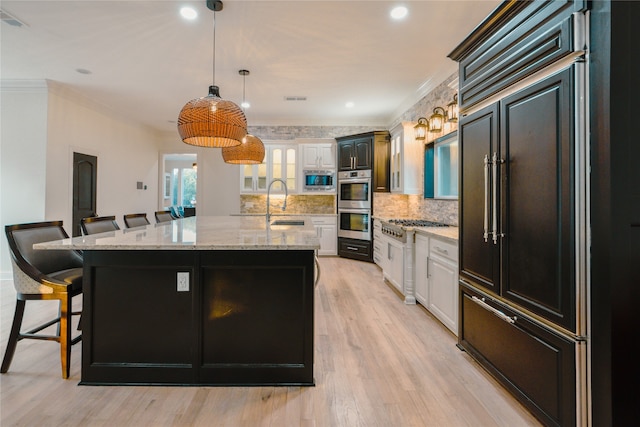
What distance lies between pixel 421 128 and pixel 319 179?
2629mm

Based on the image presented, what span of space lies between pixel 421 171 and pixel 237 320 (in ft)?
12.1

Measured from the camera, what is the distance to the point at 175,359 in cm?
205

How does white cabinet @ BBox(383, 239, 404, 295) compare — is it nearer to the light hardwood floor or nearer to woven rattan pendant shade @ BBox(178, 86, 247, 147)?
the light hardwood floor

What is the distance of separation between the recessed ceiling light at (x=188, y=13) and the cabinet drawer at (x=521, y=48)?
238cm

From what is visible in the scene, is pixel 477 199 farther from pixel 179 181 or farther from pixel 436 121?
pixel 179 181

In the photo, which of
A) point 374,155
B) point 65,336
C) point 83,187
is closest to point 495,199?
point 65,336

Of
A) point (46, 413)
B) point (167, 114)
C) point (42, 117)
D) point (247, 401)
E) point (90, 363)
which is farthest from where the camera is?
point (167, 114)

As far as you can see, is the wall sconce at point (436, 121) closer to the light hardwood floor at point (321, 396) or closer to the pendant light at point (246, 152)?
the pendant light at point (246, 152)

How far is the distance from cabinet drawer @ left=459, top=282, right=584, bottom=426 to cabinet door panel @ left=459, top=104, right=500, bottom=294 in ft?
0.55

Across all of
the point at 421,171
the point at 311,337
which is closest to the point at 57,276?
the point at 311,337

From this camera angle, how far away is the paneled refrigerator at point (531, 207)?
4.80 ft

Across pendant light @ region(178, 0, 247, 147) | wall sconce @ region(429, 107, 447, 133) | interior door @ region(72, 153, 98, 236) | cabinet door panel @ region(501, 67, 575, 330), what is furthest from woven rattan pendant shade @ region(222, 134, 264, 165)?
interior door @ region(72, 153, 98, 236)

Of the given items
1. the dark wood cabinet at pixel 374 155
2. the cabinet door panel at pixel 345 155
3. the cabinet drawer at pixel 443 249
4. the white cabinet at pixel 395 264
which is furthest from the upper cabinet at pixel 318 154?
the cabinet drawer at pixel 443 249

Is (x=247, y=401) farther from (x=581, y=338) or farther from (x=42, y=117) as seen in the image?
(x=42, y=117)
